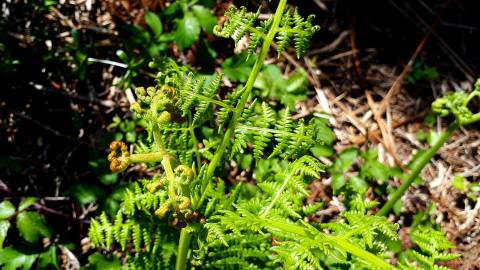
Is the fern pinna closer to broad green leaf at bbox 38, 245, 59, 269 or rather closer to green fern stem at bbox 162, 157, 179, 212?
green fern stem at bbox 162, 157, 179, 212

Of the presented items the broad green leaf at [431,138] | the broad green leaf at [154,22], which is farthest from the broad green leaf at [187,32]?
the broad green leaf at [431,138]

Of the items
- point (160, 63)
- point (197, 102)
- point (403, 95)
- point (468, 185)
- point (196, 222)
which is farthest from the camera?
point (403, 95)

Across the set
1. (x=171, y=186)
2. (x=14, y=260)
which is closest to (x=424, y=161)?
(x=171, y=186)

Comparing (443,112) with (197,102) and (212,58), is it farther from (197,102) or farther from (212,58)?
(212,58)

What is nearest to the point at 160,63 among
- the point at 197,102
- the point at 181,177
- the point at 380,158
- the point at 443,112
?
the point at 197,102

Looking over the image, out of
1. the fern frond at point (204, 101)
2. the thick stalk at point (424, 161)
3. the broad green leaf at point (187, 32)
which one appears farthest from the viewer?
the broad green leaf at point (187, 32)

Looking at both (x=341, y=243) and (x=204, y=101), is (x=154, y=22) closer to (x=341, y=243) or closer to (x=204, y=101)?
(x=204, y=101)

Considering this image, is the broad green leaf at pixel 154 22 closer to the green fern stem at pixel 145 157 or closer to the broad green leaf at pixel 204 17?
the broad green leaf at pixel 204 17
